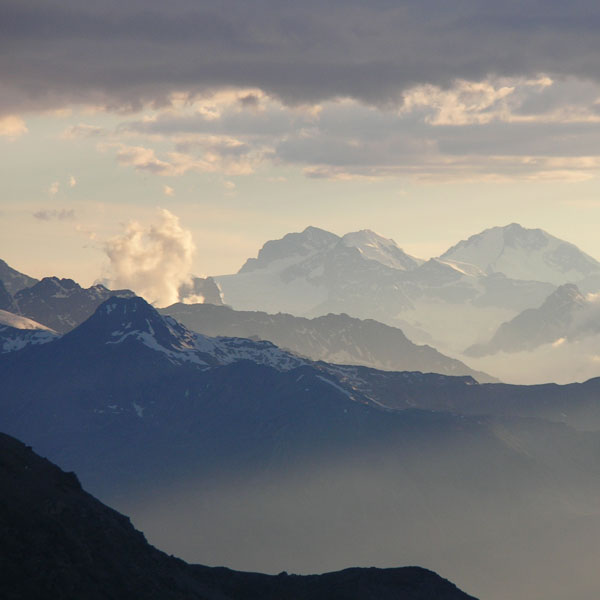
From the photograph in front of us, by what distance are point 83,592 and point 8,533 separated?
14.0 metres

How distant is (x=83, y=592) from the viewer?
647 feet

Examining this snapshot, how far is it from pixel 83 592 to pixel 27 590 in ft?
37.3

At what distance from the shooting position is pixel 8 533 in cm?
19950

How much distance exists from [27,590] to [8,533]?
13.8 m
